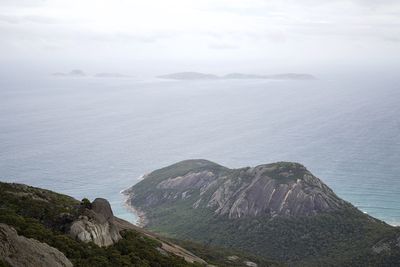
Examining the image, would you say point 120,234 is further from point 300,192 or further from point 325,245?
point 300,192

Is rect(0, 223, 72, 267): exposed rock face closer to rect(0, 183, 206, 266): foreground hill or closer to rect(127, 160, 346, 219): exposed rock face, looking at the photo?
rect(0, 183, 206, 266): foreground hill

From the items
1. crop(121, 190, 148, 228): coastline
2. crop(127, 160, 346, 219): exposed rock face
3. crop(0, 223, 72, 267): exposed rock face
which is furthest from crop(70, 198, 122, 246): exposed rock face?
crop(121, 190, 148, 228): coastline

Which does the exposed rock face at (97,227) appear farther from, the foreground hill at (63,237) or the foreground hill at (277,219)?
the foreground hill at (277,219)

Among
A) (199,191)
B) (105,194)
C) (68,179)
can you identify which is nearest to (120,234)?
(199,191)

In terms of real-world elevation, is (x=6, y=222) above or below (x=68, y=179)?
above

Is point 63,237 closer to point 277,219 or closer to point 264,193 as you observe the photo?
point 277,219

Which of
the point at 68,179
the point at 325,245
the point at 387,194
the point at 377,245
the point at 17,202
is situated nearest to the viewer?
the point at 17,202

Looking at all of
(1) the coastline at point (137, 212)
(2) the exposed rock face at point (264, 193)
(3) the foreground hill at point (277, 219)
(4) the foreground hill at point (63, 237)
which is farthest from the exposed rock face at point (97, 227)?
(1) the coastline at point (137, 212)
